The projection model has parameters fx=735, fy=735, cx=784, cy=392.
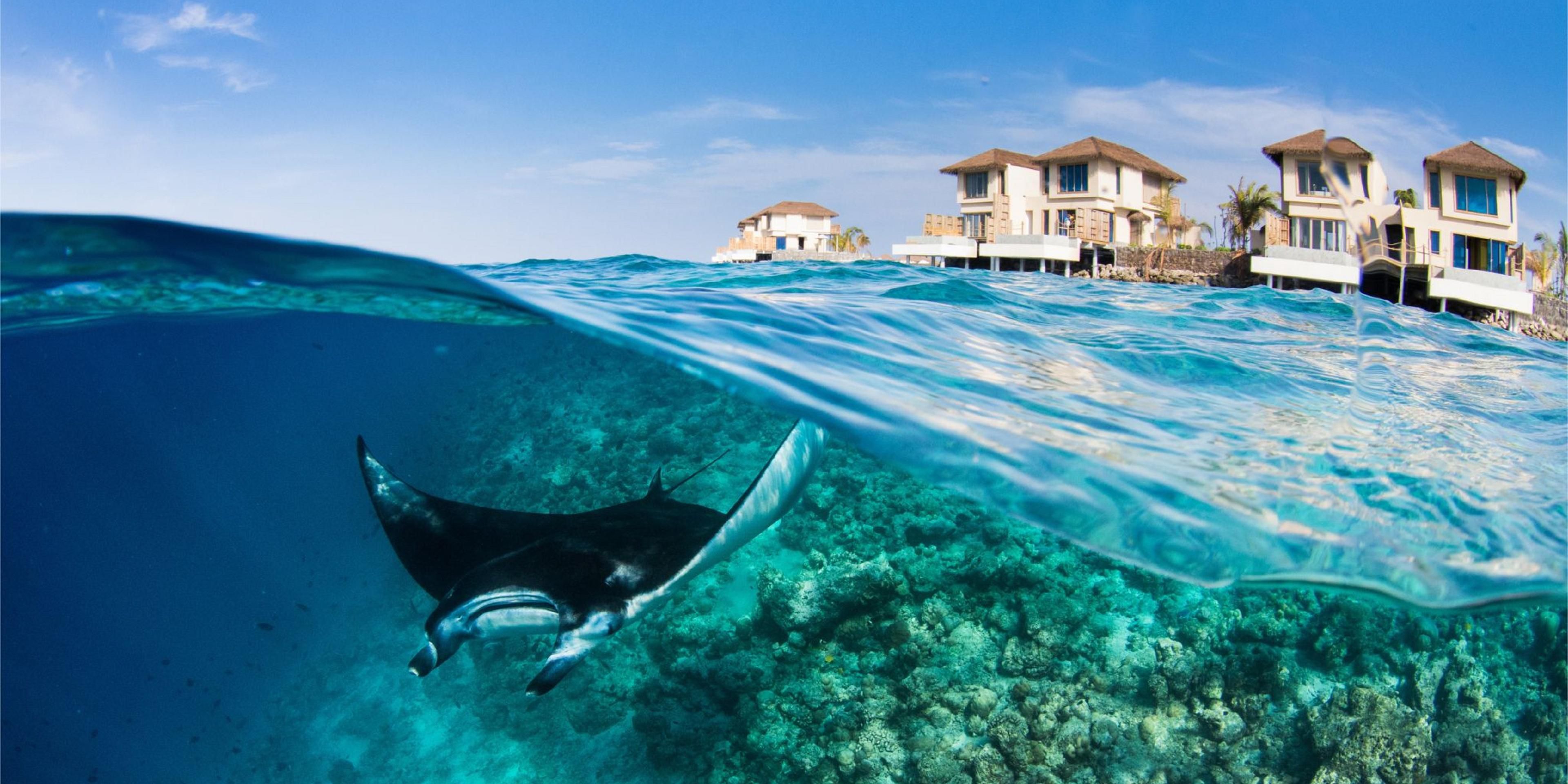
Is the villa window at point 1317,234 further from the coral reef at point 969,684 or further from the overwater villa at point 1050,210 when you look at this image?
the coral reef at point 969,684

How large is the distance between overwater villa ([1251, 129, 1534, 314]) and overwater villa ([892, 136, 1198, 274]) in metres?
10.9

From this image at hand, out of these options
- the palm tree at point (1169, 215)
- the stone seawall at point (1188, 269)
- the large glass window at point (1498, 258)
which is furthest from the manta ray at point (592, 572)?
the palm tree at point (1169, 215)

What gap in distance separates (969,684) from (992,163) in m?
47.9

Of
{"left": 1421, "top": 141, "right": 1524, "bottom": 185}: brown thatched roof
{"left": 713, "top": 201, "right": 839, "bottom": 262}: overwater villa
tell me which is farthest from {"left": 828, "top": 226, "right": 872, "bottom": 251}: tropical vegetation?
{"left": 1421, "top": 141, "right": 1524, "bottom": 185}: brown thatched roof

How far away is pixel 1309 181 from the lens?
39.0 metres

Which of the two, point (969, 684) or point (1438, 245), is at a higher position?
point (1438, 245)

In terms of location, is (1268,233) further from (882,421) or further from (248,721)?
(248,721)

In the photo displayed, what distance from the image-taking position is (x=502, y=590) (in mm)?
4438

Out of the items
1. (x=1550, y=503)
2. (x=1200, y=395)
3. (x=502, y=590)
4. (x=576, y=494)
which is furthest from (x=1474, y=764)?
(x=576, y=494)

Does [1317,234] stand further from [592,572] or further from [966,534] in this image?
[592,572]

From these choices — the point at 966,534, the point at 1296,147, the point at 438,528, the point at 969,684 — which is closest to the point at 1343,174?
the point at 966,534

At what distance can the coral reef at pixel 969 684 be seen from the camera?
20.2ft

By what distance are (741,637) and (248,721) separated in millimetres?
8525

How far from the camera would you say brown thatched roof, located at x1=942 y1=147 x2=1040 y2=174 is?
49.3m
